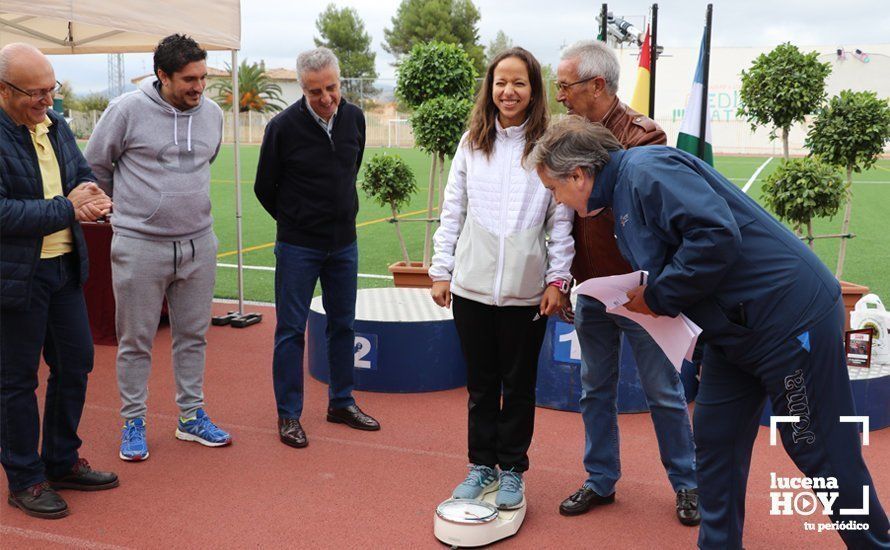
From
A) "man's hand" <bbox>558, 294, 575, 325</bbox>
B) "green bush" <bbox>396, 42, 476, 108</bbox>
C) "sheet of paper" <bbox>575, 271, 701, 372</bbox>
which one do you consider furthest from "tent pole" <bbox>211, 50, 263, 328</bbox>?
"sheet of paper" <bbox>575, 271, 701, 372</bbox>

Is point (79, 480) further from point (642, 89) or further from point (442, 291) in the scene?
point (642, 89)

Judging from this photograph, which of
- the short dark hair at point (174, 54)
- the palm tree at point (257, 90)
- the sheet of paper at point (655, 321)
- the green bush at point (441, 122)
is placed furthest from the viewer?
the palm tree at point (257, 90)

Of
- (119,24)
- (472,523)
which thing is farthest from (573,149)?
(119,24)

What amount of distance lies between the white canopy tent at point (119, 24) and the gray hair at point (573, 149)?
10.5 ft

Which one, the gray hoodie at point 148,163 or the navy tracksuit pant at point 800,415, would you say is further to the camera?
the gray hoodie at point 148,163

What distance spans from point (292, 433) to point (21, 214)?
71.3 inches

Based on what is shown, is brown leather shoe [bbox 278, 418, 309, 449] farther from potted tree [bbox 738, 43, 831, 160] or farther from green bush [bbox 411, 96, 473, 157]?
potted tree [bbox 738, 43, 831, 160]

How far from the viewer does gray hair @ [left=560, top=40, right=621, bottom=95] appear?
329 centimetres

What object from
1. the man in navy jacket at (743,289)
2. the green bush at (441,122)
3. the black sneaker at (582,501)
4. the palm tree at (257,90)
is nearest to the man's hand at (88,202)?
the man in navy jacket at (743,289)

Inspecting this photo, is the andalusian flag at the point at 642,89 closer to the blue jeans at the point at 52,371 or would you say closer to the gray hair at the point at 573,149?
the gray hair at the point at 573,149

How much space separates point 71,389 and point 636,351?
251 cm

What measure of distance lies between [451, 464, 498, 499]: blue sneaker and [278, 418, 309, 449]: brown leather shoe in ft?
3.53

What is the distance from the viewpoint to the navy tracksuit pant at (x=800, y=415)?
8.16 ft

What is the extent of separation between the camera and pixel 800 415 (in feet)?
8.30
